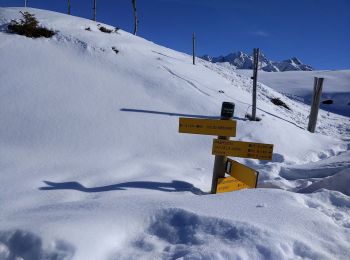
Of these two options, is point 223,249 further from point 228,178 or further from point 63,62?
point 63,62

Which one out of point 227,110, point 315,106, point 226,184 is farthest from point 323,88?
point 227,110

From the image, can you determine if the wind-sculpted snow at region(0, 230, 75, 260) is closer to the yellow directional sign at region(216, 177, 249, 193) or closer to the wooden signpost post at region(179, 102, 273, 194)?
the wooden signpost post at region(179, 102, 273, 194)

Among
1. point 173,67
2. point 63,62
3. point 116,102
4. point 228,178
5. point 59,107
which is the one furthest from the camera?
point 173,67

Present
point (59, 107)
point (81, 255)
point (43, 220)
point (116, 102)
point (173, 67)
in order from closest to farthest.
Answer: point (81, 255), point (43, 220), point (59, 107), point (116, 102), point (173, 67)

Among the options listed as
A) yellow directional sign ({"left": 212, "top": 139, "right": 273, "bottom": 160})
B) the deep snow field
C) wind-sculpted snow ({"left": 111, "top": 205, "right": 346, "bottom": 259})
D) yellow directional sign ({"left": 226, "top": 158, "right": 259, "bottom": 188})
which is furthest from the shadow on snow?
wind-sculpted snow ({"left": 111, "top": 205, "right": 346, "bottom": 259})

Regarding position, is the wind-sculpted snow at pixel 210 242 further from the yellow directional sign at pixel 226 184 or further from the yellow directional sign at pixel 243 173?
the yellow directional sign at pixel 226 184

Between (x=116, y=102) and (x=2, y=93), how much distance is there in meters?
2.69

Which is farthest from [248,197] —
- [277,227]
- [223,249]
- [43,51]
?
[43,51]

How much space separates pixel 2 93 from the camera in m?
8.85

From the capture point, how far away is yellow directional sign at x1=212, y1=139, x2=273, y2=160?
4926 mm

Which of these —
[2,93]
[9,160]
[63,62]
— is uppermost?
[63,62]

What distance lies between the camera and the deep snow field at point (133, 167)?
119 inches

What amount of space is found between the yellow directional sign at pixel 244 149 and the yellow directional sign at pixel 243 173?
7.3 inches

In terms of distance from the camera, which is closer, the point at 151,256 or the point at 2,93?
the point at 151,256
